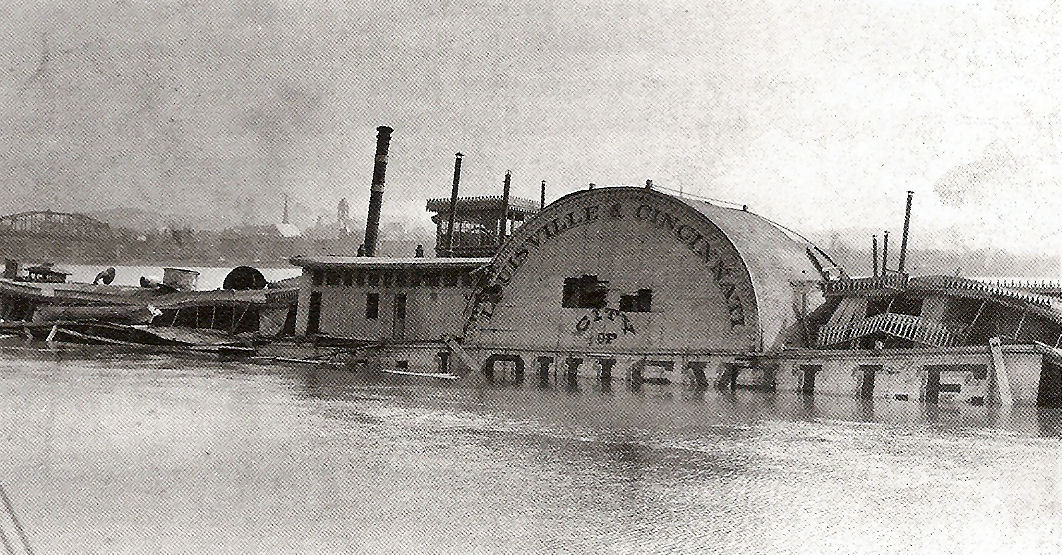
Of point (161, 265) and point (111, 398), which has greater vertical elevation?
point (161, 265)

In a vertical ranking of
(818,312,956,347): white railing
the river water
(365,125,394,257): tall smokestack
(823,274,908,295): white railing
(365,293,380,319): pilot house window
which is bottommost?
the river water

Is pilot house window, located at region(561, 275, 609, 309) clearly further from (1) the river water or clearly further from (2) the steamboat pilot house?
(1) the river water

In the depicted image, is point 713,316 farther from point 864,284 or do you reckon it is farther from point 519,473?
point 519,473

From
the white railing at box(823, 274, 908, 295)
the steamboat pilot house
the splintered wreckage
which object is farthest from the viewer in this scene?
the steamboat pilot house

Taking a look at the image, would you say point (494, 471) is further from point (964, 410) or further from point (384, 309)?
point (384, 309)

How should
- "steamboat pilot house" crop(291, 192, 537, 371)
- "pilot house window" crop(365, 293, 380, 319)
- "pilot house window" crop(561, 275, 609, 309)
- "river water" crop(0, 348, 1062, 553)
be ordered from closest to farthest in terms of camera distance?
"river water" crop(0, 348, 1062, 553) → "pilot house window" crop(561, 275, 609, 309) → "steamboat pilot house" crop(291, 192, 537, 371) → "pilot house window" crop(365, 293, 380, 319)

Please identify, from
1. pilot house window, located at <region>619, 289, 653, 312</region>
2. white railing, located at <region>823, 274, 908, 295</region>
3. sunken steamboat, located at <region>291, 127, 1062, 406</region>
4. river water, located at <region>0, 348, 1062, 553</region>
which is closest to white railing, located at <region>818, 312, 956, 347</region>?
sunken steamboat, located at <region>291, 127, 1062, 406</region>

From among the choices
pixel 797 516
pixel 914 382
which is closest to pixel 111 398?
pixel 797 516
